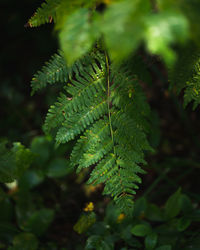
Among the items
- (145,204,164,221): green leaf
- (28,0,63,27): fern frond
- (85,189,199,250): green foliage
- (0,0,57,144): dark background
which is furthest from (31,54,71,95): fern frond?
(0,0,57,144): dark background

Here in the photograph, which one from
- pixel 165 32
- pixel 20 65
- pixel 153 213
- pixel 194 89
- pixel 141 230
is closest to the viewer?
pixel 165 32

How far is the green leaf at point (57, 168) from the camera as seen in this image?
8.03 feet

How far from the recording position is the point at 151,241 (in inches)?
70.7

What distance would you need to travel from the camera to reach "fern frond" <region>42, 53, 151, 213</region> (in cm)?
134

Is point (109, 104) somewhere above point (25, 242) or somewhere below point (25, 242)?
above

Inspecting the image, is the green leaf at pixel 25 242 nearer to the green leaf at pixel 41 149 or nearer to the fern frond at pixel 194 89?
the green leaf at pixel 41 149

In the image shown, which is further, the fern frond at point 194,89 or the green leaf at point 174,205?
the green leaf at point 174,205

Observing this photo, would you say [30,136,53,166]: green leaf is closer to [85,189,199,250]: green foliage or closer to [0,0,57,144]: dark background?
[0,0,57,144]: dark background

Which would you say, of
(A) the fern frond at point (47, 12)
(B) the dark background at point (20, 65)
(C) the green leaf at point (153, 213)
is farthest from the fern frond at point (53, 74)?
(B) the dark background at point (20, 65)

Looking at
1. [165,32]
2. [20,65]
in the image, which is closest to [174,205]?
[165,32]

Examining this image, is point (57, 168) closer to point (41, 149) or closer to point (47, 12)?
point (41, 149)

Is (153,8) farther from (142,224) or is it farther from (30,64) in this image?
(30,64)

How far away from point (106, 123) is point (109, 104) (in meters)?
0.13

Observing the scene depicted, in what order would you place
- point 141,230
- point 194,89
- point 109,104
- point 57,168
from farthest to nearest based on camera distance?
1. point 57,168
2. point 141,230
3. point 109,104
4. point 194,89
